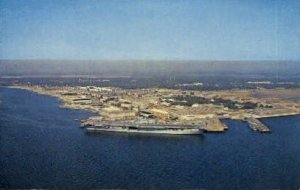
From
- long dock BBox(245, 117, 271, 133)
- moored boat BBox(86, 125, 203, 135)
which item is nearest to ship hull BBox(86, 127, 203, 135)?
moored boat BBox(86, 125, 203, 135)

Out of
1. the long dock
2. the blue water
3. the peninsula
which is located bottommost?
the blue water

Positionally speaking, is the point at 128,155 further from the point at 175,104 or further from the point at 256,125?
the point at 256,125

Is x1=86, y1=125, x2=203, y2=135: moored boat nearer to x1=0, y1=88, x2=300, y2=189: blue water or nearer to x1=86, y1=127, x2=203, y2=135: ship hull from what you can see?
x1=86, y1=127, x2=203, y2=135: ship hull

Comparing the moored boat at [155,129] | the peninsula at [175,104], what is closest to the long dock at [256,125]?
the peninsula at [175,104]

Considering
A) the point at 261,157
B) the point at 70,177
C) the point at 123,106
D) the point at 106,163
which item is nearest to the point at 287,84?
the point at 261,157

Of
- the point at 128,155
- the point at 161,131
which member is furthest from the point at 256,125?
the point at 128,155

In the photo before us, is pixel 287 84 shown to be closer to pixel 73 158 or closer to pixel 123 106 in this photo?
pixel 123 106
